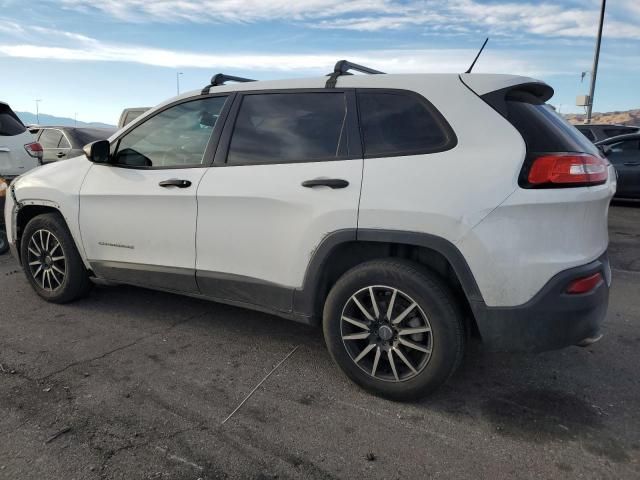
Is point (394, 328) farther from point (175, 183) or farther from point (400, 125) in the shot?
point (175, 183)

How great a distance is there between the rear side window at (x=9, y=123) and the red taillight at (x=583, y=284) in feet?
23.6

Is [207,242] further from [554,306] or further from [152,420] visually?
[554,306]

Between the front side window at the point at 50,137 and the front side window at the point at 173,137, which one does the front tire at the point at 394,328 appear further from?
the front side window at the point at 50,137

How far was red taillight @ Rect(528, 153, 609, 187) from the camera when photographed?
246 cm

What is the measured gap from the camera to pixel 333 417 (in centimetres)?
271

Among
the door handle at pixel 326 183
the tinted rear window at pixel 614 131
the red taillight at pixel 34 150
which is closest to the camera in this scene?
the door handle at pixel 326 183

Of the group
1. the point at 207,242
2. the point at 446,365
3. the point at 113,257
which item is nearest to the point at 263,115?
the point at 207,242

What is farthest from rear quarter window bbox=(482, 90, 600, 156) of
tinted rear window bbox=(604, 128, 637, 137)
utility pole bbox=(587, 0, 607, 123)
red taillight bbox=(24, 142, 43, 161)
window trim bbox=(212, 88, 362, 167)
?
utility pole bbox=(587, 0, 607, 123)

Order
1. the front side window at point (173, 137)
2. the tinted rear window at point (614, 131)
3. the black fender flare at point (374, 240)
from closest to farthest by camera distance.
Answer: the black fender flare at point (374, 240) → the front side window at point (173, 137) → the tinted rear window at point (614, 131)

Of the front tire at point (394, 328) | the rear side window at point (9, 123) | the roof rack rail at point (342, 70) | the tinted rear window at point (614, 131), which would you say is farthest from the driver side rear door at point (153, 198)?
the tinted rear window at point (614, 131)

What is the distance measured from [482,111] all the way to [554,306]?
41.8 inches

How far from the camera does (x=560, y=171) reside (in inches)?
97.0

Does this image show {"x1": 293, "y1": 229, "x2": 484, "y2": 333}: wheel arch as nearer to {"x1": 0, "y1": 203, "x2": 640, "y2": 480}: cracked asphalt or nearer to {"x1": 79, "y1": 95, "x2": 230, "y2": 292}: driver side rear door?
{"x1": 0, "y1": 203, "x2": 640, "y2": 480}: cracked asphalt

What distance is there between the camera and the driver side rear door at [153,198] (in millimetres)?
3471
